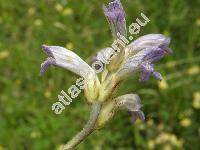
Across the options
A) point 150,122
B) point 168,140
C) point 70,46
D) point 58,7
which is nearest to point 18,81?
point 70,46

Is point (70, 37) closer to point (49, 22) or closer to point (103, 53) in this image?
point (49, 22)

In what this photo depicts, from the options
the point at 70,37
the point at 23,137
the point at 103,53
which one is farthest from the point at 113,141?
the point at 103,53

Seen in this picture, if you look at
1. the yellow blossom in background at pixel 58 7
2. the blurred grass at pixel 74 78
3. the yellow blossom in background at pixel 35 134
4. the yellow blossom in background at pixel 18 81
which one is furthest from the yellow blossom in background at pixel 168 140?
the yellow blossom in background at pixel 58 7

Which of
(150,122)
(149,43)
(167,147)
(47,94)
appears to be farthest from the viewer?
(47,94)

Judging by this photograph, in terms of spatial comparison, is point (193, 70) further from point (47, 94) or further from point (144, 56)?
point (144, 56)

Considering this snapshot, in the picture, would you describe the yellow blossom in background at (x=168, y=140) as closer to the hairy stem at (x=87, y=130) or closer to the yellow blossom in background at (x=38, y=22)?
the yellow blossom in background at (x=38, y=22)

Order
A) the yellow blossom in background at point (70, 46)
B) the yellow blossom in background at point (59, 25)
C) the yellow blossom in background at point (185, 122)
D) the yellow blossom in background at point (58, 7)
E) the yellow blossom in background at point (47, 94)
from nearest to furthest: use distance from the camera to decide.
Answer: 1. the yellow blossom in background at point (185, 122)
2. the yellow blossom in background at point (47, 94)
3. the yellow blossom in background at point (70, 46)
4. the yellow blossom in background at point (59, 25)
5. the yellow blossom in background at point (58, 7)
